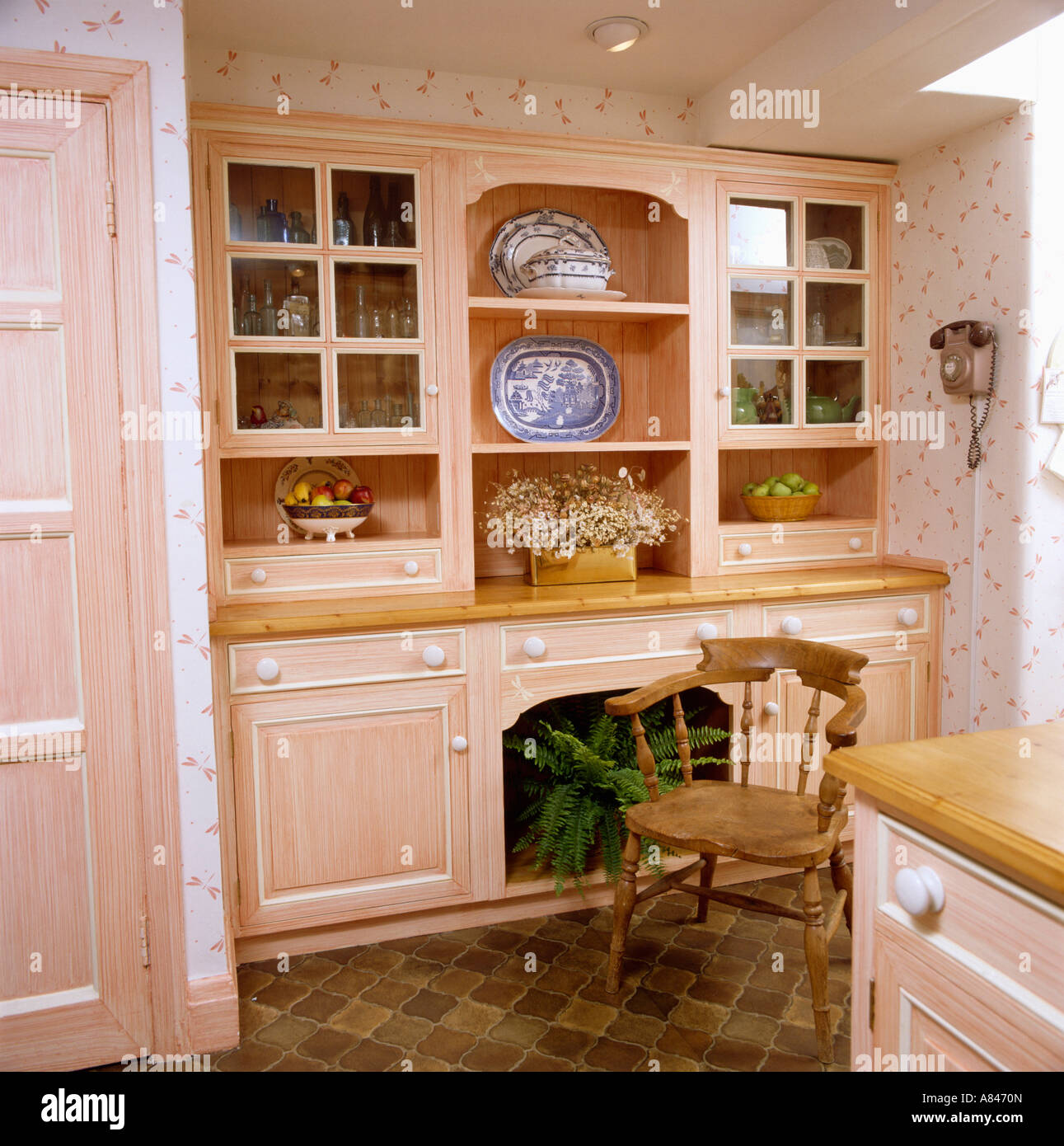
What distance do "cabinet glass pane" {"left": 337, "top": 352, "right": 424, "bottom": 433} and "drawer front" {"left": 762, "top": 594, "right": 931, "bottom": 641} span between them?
125 centimetres

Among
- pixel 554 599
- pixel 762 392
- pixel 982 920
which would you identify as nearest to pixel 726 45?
pixel 762 392

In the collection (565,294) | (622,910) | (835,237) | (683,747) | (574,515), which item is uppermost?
(835,237)

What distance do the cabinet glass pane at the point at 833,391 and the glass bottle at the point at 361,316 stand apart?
148cm

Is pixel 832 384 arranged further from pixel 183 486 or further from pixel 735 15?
pixel 183 486

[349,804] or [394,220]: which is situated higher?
[394,220]

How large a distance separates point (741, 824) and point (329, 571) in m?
1.33

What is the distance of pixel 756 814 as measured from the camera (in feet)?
7.41

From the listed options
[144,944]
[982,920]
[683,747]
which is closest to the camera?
[982,920]

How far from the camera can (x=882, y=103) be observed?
2.66 meters

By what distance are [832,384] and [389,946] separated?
7.55ft

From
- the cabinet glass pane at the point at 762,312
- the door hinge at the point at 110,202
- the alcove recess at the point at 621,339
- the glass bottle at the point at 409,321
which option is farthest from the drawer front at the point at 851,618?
the door hinge at the point at 110,202

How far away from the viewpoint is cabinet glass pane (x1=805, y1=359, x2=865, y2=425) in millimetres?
3189

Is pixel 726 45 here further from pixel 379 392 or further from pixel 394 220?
pixel 379 392
